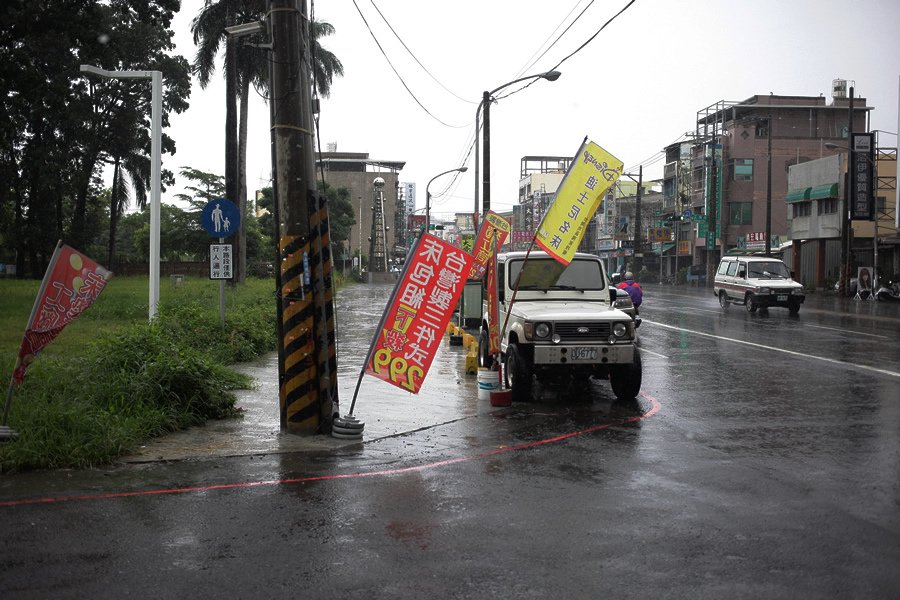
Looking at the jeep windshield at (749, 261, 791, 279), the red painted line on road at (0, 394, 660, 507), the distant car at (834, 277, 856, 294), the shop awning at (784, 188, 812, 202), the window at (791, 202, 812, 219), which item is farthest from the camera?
the window at (791, 202, 812, 219)

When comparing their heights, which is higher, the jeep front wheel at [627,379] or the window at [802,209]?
the window at [802,209]

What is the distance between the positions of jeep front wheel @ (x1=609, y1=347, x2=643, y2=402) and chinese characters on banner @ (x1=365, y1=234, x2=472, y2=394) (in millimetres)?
3142

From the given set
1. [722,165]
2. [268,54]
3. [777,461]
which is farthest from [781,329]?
[722,165]

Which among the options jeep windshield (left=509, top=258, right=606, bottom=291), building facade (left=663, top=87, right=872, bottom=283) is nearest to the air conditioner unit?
building facade (left=663, top=87, right=872, bottom=283)

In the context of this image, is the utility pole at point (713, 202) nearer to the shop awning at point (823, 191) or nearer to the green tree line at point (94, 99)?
the shop awning at point (823, 191)

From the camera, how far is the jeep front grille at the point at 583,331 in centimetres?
1060

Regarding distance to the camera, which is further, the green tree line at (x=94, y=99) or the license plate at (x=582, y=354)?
the green tree line at (x=94, y=99)

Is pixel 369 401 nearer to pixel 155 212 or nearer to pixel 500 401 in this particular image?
pixel 500 401

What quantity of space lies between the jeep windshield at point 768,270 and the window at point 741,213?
35954mm

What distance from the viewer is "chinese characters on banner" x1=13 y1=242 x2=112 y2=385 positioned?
7484mm

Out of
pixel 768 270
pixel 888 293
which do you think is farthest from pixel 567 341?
pixel 888 293

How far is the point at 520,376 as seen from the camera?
10797mm

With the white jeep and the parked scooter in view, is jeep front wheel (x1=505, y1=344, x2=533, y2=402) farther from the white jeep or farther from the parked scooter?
the parked scooter

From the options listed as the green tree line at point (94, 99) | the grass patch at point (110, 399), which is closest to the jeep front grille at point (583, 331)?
the grass patch at point (110, 399)
